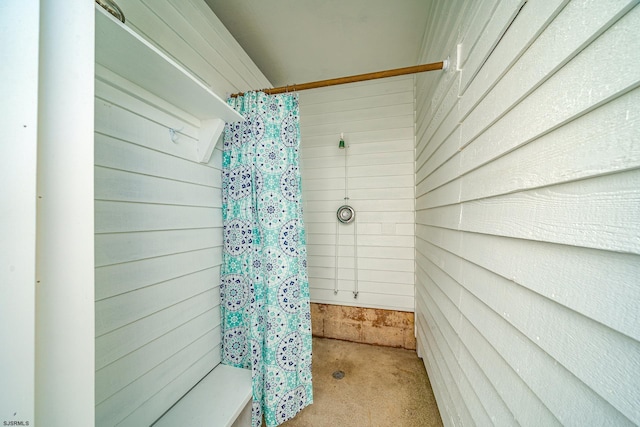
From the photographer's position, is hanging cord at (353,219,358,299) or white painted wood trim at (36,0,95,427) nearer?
white painted wood trim at (36,0,95,427)

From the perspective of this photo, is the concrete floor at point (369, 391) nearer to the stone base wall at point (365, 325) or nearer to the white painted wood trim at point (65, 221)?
the stone base wall at point (365, 325)

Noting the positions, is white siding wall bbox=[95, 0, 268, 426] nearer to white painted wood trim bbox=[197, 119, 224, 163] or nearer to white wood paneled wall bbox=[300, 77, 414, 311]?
white painted wood trim bbox=[197, 119, 224, 163]

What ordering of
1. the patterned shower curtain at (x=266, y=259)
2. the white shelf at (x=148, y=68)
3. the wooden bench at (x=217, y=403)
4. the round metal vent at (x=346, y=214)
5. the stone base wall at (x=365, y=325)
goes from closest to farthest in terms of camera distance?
the white shelf at (x=148, y=68), the wooden bench at (x=217, y=403), the patterned shower curtain at (x=266, y=259), the stone base wall at (x=365, y=325), the round metal vent at (x=346, y=214)

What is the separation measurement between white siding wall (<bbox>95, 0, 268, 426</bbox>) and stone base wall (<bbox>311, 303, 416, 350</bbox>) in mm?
1265

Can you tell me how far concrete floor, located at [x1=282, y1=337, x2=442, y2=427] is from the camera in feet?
4.71

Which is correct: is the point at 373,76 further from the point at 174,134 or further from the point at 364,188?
the point at 174,134

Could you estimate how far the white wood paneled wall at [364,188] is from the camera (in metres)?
2.26

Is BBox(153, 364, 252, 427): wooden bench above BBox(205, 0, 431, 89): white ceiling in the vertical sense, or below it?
below

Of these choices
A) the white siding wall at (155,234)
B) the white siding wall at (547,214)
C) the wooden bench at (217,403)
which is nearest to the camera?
the white siding wall at (547,214)

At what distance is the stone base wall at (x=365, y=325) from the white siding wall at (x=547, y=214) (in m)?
1.19

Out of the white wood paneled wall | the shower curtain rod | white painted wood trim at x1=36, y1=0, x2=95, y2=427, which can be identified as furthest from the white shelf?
the white wood paneled wall

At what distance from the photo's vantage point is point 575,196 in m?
0.44

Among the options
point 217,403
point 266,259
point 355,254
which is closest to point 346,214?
point 355,254

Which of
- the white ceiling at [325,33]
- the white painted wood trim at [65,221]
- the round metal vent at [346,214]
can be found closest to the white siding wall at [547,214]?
the white ceiling at [325,33]
